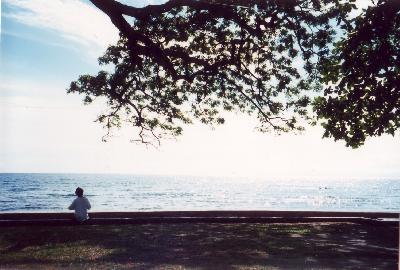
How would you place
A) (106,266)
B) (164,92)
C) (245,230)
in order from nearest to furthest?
1. (106,266)
2. (245,230)
3. (164,92)

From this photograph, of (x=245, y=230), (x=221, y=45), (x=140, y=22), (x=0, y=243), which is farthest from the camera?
(x=221, y=45)

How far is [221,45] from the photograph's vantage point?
1498 cm

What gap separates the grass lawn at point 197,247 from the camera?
7422 mm

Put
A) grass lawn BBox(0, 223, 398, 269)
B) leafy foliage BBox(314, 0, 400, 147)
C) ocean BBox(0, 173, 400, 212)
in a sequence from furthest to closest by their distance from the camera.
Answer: ocean BBox(0, 173, 400, 212) < leafy foliage BBox(314, 0, 400, 147) < grass lawn BBox(0, 223, 398, 269)

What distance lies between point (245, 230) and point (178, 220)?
269 centimetres

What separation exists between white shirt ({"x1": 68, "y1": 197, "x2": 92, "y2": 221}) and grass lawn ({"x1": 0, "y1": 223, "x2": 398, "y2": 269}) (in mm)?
415

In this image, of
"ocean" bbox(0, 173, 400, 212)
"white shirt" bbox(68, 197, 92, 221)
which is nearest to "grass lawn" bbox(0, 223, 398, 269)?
"white shirt" bbox(68, 197, 92, 221)

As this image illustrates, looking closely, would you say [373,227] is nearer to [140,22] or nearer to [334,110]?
[334,110]

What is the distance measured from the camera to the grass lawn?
24.3ft

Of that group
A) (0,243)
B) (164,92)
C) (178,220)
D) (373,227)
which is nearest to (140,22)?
(164,92)

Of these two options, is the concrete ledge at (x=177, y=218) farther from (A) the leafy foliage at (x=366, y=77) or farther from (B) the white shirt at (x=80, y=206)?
(A) the leafy foliage at (x=366, y=77)

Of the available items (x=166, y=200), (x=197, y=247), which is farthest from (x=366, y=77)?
(x=166, y=200)

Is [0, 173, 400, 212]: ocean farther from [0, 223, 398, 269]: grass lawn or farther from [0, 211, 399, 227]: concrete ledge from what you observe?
[0, 223, 398, 269]: grass lawn

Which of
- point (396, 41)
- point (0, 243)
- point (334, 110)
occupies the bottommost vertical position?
point (0, 243)
